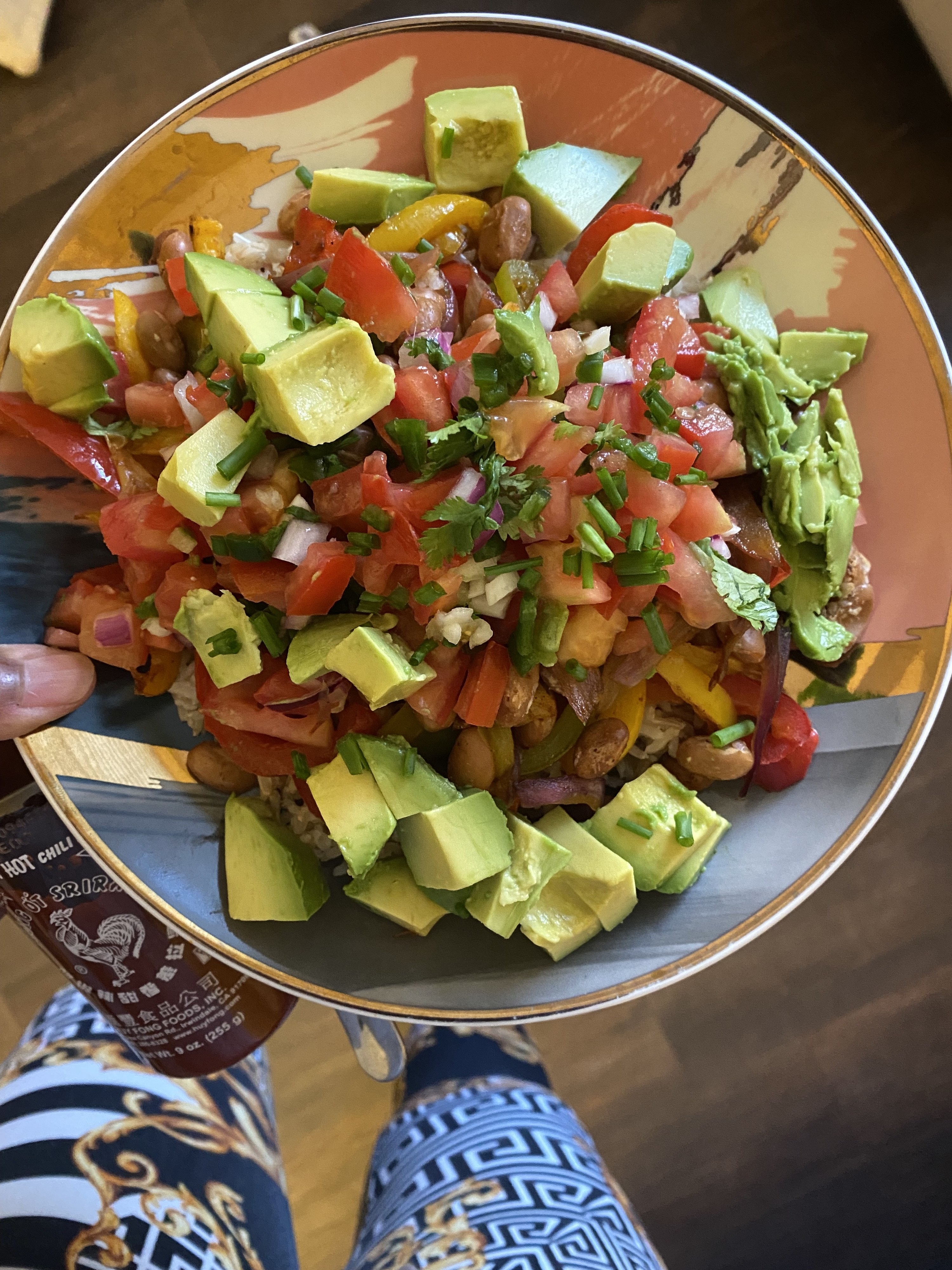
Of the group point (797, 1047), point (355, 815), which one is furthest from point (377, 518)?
point (797, 1047)

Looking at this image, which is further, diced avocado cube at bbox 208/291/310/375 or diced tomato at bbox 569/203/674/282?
diced tomato at bbox 569/203/674/282

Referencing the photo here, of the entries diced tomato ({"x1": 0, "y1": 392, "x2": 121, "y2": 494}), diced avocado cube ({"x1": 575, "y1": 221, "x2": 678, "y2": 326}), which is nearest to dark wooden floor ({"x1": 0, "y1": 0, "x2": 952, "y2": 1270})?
diced avocado cube ({"x1": 575, "y1": 221, "x2": 678, "y2": 326})

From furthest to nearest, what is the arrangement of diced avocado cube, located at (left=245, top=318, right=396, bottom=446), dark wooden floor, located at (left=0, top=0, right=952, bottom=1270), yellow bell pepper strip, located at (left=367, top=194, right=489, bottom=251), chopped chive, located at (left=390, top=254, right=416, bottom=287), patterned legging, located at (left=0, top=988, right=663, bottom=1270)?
dark wooden floor, located at (left=0, top=0, right=952, bottom=1270) < patterned legging, located at (left=0, top=988, right=663, bottom=1270) < yellow bell pepper strip, located at (left=367, top=194, right=489, bottom=251) < chopped chive, located at (left=390, top=254, right=416, bottom=287) < diced avocado cube, located at (left=245, top=318, right=396, bottom=446)

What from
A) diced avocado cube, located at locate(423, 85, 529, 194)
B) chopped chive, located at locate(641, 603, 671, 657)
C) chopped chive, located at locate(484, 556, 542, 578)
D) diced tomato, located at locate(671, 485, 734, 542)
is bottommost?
chopped chive, located at locate(641, 603, 671, 657)

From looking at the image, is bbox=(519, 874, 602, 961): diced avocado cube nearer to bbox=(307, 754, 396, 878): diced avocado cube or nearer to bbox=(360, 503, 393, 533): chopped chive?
bbox=(307, 754, 396, 878): diced avocado cube

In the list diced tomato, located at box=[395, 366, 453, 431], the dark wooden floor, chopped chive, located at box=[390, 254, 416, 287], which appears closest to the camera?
diced tomato, located at box=[395, 366, 453, 431]

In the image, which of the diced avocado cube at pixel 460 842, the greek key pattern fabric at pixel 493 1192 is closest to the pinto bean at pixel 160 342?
the diced avocado cube at pixel 460 842

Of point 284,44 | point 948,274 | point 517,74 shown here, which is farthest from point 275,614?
point 948,274
